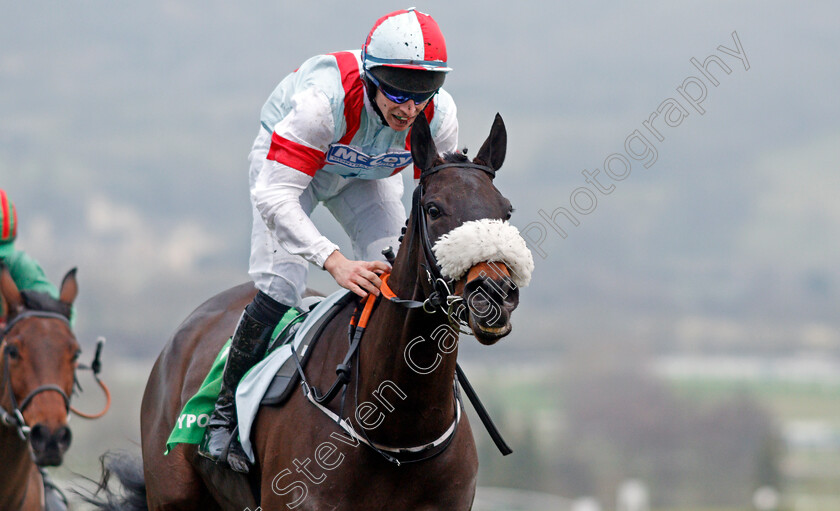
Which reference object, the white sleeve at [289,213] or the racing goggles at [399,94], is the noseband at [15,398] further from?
the racing goggles at [399,94]

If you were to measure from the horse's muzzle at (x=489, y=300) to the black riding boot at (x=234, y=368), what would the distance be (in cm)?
182

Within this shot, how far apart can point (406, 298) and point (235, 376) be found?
1.36 metres

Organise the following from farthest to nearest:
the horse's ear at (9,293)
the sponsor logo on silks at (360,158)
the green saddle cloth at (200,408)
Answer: the horse's ear at (9,293), the green saddle cloth at (200,408), the sponsor logo on silks at (360,158)

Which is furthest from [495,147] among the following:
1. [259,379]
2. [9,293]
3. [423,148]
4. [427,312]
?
[9,293]

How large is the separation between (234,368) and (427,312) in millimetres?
1516

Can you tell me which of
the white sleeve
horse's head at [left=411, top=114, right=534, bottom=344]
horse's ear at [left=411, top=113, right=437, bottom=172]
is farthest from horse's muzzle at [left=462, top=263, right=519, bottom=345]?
the white sleeve

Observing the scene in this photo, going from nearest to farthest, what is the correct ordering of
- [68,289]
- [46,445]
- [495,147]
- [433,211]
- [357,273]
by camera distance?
[433,211] < [495,147] < [357,273] < [46,445] < [68,289]

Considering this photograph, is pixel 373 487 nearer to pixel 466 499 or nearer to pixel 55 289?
pixel 466 499

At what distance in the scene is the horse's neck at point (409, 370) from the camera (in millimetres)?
4094

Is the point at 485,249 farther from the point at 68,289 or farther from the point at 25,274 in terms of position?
the point at 25,274

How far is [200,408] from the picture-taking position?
17.7 feet

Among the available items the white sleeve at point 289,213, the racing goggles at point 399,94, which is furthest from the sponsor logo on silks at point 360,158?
the racing goggles at point 399,94

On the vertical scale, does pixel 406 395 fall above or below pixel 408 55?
below

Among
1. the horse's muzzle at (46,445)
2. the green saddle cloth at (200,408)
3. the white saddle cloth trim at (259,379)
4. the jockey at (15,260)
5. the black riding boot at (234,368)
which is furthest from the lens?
the jockey at (15,260)
